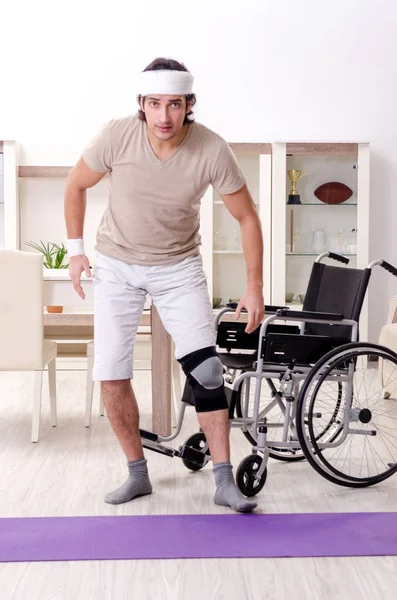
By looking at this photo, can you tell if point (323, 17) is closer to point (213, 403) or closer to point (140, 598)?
point (213, 403)

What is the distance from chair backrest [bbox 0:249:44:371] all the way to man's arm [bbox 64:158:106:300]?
2.50 feet

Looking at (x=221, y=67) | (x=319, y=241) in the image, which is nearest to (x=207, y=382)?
(x=319, y=241)

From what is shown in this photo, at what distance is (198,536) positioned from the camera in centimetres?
239

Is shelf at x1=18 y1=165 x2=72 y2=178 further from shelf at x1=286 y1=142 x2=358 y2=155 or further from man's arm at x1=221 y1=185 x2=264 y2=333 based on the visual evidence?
man's arm at x1=221 y1=185 x2=264 y2=333

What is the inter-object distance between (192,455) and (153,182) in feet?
3.04

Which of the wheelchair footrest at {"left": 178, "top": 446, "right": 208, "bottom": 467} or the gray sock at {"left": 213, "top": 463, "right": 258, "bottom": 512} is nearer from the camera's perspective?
the gray sock at {"left": 213, "top": 463, "right": 258, "bottom": 512}

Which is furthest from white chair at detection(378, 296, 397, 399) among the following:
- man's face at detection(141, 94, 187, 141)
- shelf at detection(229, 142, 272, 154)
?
man's face at detection(141, 94, 187, 141)

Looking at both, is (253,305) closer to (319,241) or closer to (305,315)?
(305,315)

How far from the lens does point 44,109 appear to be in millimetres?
6309

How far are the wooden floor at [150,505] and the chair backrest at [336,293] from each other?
21.3 inches

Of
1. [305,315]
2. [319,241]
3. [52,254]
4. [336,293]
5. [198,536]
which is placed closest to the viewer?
[198,536]

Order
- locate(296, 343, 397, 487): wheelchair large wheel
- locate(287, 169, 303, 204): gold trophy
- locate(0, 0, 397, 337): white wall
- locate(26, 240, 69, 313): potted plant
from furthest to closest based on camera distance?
locate(0, 0, 397, 337): white wall
locate(287, 169, 303, 204): gold trophy
locate(26, 240, 69, 313): potted plant
locate(296, 343, 397, 487): wheelchair large wheel

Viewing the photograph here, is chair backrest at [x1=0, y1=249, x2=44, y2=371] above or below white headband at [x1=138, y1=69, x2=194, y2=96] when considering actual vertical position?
below

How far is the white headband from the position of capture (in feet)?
8.49
